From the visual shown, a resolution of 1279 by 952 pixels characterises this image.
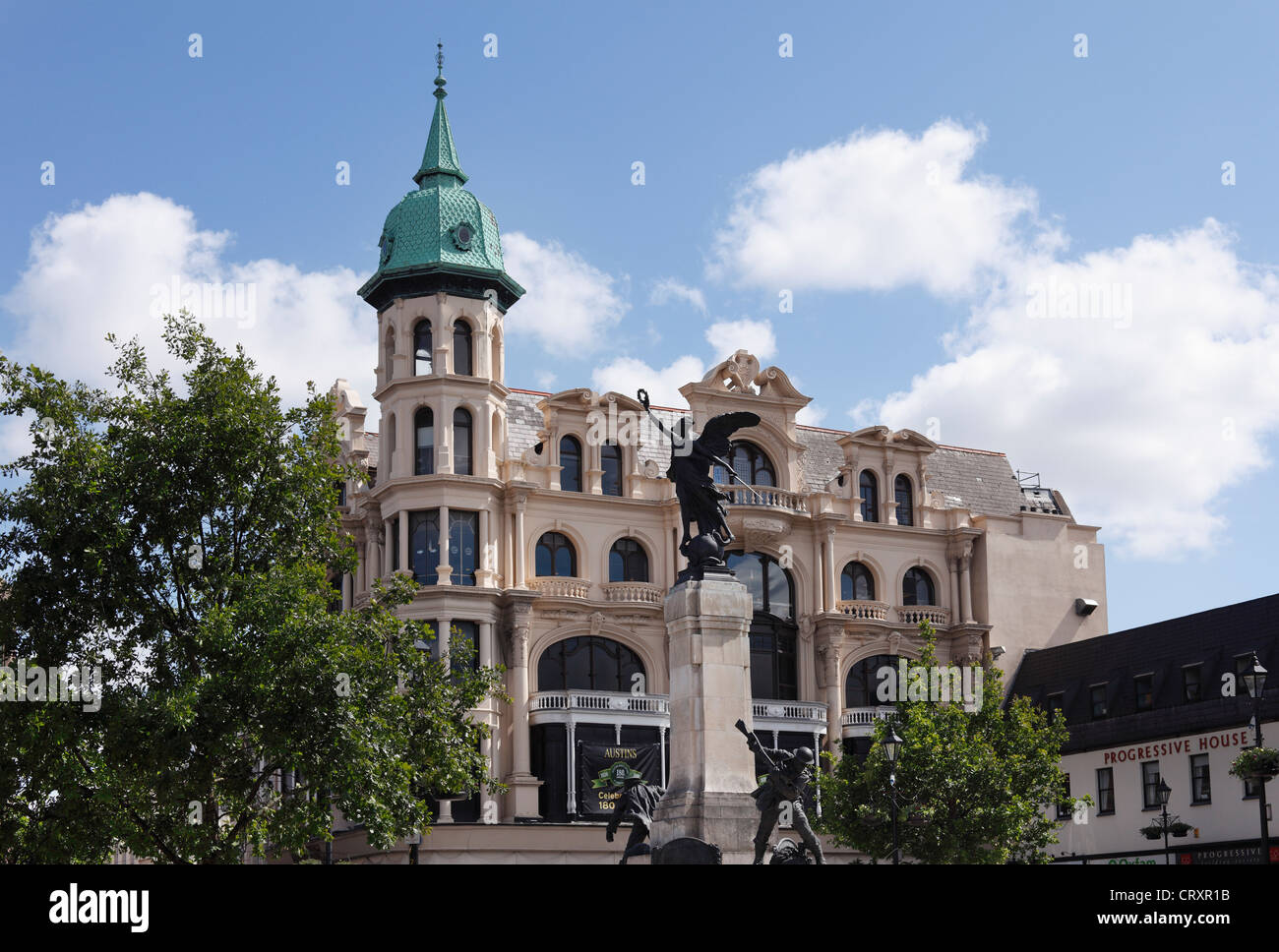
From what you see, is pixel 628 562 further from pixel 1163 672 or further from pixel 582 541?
pixel 1163 672

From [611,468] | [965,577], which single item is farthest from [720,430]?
[965,577]

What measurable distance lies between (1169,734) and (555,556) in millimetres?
21494

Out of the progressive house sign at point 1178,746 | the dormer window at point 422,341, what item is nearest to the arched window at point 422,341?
the dormer window at point 422,341

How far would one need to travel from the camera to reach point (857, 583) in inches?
2438

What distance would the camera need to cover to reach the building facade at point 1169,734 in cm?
4978

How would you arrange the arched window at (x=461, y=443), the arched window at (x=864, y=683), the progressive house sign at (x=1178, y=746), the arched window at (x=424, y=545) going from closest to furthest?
the progressive house sign at (x=1178, y=746) < the arched window at (x=424, y=545) < the arched window at (x=461, y=443) < the arched window at (x=864, y=683)

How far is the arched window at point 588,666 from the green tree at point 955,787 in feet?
33.9

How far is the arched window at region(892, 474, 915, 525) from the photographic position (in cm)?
6369

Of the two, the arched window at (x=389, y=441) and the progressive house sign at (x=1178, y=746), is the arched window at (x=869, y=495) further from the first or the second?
the arched window at (x=389, y=441)

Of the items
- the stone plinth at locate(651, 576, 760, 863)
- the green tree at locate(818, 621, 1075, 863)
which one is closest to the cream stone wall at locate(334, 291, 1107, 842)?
the green tree at locate(818, 621, 1075, 863)

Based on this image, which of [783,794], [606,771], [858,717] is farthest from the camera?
[858,717]
